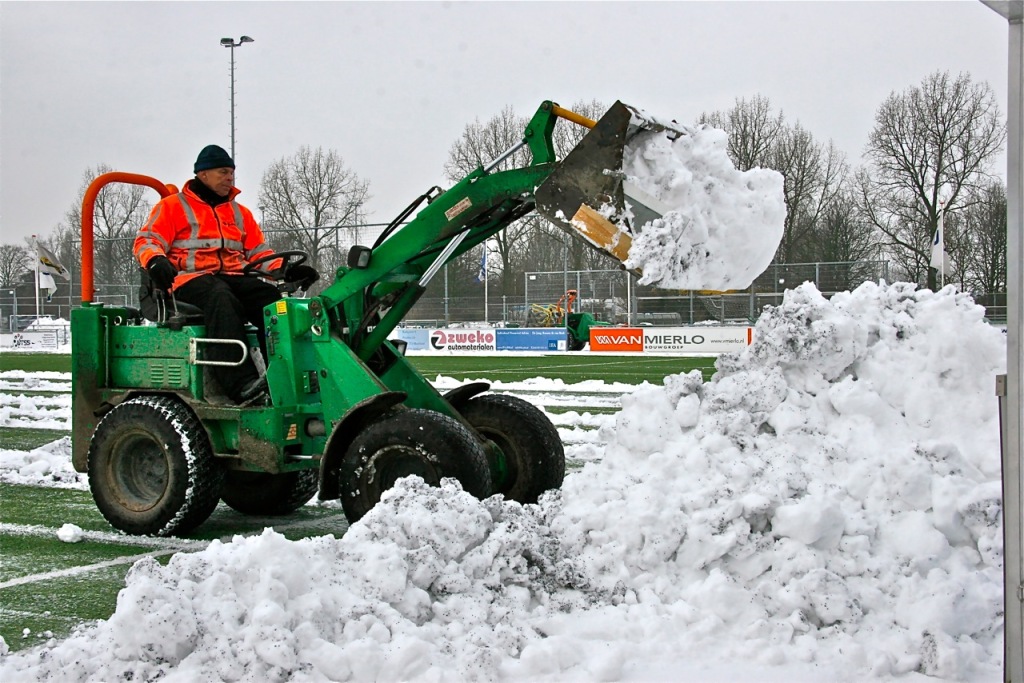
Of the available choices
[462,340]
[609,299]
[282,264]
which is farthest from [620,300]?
[282,264]

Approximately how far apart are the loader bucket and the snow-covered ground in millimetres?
797

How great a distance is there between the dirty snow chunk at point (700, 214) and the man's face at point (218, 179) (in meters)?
2.62

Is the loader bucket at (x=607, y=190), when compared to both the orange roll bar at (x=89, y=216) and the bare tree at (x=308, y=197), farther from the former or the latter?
the bare tree at (x=308, y=197)

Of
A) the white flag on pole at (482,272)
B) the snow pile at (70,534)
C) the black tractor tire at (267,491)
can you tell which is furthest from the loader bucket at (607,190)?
the white flag on pole at (482,272)

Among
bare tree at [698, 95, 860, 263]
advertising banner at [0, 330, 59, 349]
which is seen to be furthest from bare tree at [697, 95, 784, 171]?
advertising banner at [0, 330, 59, 349]

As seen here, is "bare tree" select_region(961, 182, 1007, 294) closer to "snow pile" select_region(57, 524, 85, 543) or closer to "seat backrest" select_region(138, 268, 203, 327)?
"seat backrest" select_region(138, 268, 203, 327)

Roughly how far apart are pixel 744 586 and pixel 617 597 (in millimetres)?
491

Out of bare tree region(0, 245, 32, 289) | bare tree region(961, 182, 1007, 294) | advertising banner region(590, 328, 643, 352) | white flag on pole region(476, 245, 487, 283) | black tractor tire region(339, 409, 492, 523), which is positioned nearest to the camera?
black tractor tire region(339, 409, 492, 523)

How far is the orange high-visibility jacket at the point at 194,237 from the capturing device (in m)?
5.92

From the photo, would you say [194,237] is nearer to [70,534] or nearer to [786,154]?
[70,534]

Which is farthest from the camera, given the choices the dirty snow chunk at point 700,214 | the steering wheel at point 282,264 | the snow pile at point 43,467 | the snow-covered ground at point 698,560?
the snow pile at point 43,467

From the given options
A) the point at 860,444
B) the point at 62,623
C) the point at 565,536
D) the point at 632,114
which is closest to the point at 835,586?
the point at 860,444

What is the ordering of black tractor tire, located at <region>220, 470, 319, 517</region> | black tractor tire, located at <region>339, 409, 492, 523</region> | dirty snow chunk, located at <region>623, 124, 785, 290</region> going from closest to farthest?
dirty snow chunk, located at <region>623, 124, 785, 290</region>
black tractor tire, located at <region>339, 409, 492, 523</region>
black tractor tire, located at <region>220, 470, 319, 517</region>

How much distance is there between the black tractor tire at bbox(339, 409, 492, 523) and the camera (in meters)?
4.90
